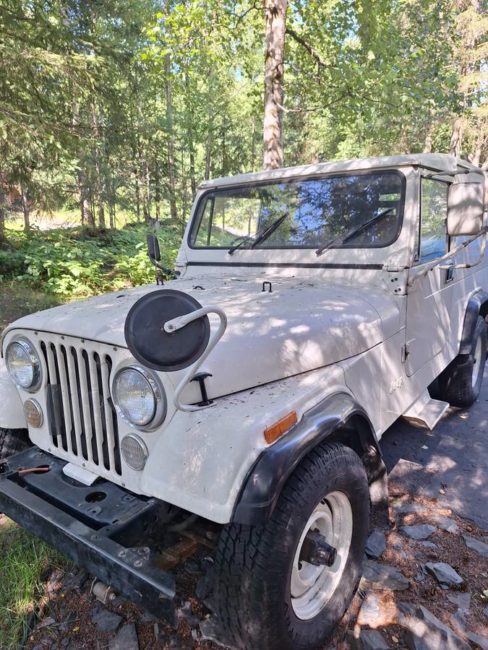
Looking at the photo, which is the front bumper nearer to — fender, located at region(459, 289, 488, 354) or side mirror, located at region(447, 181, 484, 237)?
side mirror, located at region(447, 181, 484, 237)

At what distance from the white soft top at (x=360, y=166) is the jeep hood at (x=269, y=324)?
33.3 inches

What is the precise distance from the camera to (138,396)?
1759 mm

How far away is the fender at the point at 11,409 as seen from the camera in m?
2.34

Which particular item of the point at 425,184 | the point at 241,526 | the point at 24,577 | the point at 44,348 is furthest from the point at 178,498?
the point at 425,184

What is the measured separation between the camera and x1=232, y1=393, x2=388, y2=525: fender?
4.81 feet

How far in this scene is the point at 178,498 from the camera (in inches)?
61.6

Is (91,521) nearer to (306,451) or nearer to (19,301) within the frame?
(306,451)

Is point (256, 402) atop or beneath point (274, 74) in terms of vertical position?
beneath

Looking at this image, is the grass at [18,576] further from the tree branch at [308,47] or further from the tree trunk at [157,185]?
the tree trunk at [157,185]

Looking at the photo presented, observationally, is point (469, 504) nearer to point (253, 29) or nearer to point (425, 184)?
point (425, 184)

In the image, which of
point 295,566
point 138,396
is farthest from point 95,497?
point 295,566

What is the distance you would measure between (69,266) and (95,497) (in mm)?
7192

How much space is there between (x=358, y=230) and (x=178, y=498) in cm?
209

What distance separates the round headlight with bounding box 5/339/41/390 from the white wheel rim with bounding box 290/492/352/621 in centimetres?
144
